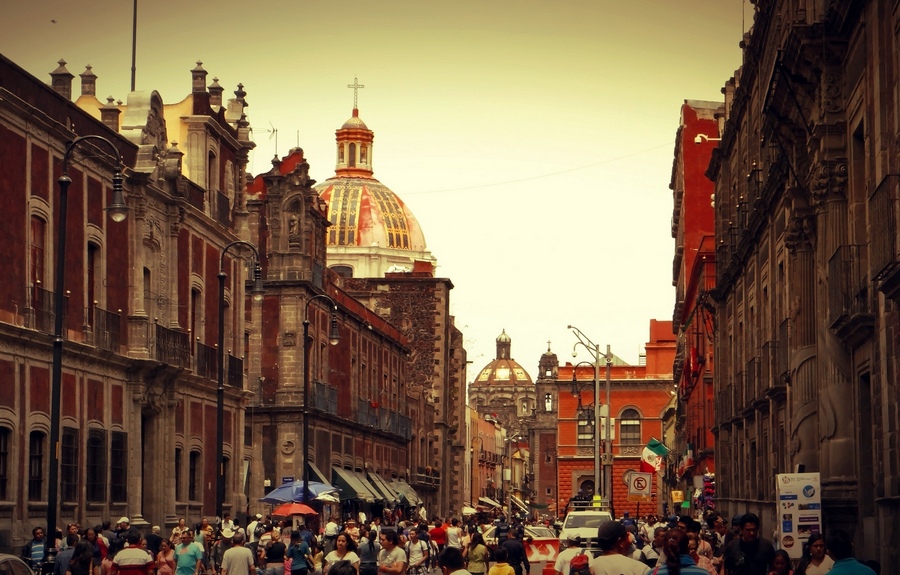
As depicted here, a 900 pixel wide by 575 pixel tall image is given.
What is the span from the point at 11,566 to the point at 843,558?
972 centimetres

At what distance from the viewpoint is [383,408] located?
7950 cm

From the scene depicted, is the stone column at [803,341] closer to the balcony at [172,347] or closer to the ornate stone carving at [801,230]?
the ornate stone carving at [801,230]

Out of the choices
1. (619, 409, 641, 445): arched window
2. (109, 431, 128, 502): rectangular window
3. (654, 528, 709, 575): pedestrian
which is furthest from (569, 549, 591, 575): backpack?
(619, 409, 641, 445): arched window

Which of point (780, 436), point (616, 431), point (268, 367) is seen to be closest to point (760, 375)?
point (780, 436)

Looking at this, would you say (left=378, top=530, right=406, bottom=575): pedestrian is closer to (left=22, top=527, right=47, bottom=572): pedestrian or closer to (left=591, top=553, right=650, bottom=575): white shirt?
(left=591, top=553, right=650, bottom=575): white shirt

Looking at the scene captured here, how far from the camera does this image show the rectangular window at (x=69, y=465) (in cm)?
3478

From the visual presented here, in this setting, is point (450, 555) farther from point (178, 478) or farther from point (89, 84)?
point (89, 84)

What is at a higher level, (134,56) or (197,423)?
(134,56)

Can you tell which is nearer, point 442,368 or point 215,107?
point 215,107

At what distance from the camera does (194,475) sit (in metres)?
44.8

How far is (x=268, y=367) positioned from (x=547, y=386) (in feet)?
367

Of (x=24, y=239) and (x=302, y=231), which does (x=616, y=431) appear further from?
(x=24, y=239)

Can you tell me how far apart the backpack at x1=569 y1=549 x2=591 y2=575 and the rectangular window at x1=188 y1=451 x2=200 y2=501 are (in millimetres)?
22495

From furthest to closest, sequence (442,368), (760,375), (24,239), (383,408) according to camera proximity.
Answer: (442,368) < (383,408) < (760,375) < (24,239)
